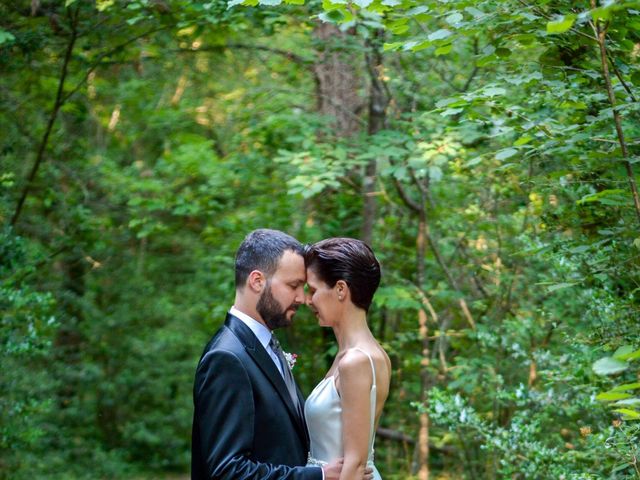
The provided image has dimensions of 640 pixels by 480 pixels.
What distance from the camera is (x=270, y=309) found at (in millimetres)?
3160

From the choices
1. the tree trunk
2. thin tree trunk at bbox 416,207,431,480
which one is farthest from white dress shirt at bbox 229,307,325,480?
the tree trunk

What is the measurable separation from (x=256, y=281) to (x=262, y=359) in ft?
0.99

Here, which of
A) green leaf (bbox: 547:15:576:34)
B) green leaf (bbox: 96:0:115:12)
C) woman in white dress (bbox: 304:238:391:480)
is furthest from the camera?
green leaf (bbox: 96:0:115:12)

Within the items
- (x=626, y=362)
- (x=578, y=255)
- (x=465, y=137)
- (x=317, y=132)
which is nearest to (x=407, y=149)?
(x=465, y=137)

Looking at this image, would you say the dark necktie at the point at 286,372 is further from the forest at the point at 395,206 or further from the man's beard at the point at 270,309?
the forest at the point at 395,206

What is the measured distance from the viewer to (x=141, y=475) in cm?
1319

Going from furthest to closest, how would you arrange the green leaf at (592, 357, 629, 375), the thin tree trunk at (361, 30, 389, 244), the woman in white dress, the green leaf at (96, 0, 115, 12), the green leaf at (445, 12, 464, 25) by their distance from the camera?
the thin tree trunk at (361, 30, 389, 244) → the green leaf at (96, 0, 115, 12) → the green leaf at (445, 12, 464, 25) → the woman in white dress → the green leaf at (592, 357, 629, 375)

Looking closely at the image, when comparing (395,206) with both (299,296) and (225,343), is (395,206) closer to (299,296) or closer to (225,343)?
(299,296)

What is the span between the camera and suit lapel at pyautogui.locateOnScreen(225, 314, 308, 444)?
120 inches

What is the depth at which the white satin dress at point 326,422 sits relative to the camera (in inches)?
125

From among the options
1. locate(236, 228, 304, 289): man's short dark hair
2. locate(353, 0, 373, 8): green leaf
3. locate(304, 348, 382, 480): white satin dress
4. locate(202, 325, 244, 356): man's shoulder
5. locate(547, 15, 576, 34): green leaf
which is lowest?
locate(304, 348, 382, 480): white satin dress

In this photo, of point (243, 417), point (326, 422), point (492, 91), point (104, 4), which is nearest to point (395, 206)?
point (104, 4)

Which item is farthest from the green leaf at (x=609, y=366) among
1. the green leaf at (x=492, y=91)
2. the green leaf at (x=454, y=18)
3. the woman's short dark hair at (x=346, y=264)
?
the green leaf at (x=454, y=18)

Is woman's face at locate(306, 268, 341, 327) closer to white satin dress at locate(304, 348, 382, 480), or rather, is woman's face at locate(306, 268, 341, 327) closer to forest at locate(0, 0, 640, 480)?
white satin dress at locate(304, 348, 382, 480)
